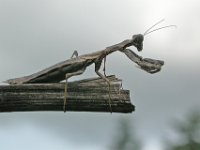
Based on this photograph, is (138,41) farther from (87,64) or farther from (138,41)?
(87,64)

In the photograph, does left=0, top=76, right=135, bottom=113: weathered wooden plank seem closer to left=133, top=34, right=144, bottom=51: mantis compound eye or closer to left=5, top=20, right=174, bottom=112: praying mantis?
left=5, top=20, right=174, bottom=112: praying mantis

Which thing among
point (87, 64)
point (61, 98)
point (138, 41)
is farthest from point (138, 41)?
point (61, 98)

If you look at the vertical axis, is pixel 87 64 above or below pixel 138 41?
below

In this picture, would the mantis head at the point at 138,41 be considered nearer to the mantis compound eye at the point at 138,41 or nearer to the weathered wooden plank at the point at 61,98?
the mantis compound eye at the point at 138,41

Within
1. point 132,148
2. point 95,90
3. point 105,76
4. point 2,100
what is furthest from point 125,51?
point 132,148

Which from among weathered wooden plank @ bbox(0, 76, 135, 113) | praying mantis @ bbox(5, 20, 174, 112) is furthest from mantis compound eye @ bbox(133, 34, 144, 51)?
weathered wooden plank @ bbox(0, 76, 135, 113)

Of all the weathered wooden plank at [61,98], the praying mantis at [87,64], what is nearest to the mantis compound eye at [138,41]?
the praying mantis at [87,64]

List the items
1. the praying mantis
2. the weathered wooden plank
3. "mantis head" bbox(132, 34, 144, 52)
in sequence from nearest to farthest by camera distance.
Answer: the weathered wooden plank < the praying mantis < "mantis head" bbox(132, 34, 144, 52)
